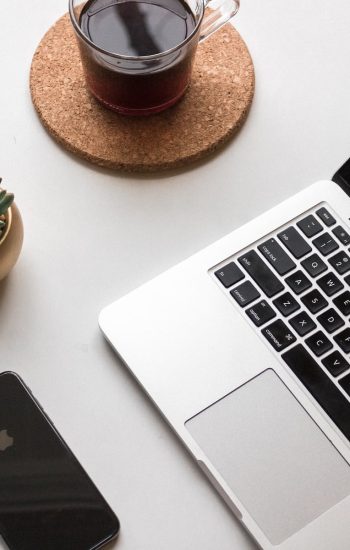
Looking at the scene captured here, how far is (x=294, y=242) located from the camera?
29.1 inches

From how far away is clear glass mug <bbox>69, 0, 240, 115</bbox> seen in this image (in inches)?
28.1

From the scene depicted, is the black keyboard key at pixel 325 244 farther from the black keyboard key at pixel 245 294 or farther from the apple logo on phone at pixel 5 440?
the apple logo on phone at pixel 5 440

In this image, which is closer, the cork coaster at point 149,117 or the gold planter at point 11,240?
the gold planter at point 11,240

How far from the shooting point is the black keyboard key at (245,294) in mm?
720

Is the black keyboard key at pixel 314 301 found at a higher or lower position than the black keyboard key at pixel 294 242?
lower

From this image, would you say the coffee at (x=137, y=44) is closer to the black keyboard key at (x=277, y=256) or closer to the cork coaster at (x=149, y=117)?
the cork coaster at (x=149, y=117)

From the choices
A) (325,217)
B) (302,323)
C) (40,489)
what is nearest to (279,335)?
(302,323)

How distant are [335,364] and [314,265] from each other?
10 centimetres

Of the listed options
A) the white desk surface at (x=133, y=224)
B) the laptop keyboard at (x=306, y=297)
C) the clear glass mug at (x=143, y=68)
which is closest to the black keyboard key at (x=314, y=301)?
the laptop keyboard at (x=306, y=297)

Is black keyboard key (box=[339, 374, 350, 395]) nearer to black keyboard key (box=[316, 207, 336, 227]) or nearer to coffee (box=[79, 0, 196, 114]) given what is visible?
black keyboard key (box=[316, 207, 336, 227])

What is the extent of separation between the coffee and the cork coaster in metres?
0.04

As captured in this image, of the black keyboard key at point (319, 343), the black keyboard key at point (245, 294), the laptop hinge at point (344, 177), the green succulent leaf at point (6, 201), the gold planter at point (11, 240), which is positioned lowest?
the black keyboard key at point (319, 343)

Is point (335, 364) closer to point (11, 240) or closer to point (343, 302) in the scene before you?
point (343, 302)

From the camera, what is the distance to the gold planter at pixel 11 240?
672 millimetres
